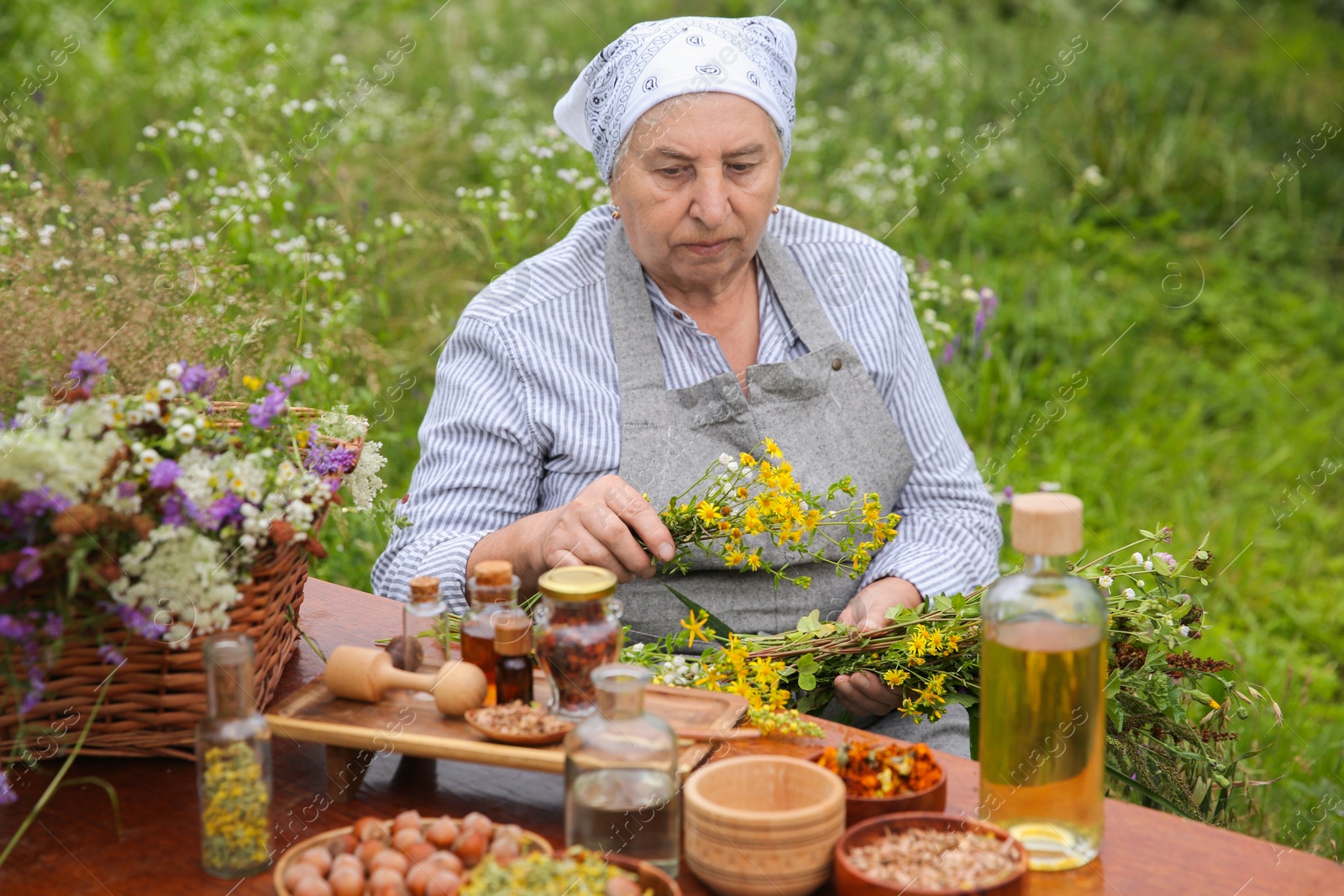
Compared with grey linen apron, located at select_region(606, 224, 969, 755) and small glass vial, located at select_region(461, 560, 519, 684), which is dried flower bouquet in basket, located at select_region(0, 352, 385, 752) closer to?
small glass vial, located at select_region(461, 560, 519, 684)

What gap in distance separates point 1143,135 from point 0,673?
6.01m

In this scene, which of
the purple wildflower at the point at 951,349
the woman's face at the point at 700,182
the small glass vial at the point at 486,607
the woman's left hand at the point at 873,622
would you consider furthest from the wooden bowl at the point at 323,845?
the purple wildflower at the point at 951,349

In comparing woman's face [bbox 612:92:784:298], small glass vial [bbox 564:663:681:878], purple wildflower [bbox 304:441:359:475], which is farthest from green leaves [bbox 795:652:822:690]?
woman's face [bbox 612:92:784:298]

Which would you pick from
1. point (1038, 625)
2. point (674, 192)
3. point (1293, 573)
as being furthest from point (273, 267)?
point (1293, 573)

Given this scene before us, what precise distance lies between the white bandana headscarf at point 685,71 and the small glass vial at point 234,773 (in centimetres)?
126

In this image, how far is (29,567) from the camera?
1.25m

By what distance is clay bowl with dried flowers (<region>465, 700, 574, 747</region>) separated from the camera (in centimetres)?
143

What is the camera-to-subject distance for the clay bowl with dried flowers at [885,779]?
1.35 meters

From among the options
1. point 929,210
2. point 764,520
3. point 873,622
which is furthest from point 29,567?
point 929,210

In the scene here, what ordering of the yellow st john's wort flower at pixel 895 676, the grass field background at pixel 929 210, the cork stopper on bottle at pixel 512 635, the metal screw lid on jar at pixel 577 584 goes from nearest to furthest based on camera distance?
1. the metal screw lid on jar at pixel 577 584
2. the cork stopper on bottle at pixel 512 635
3. the yellow st john's wort flower at pixel 895 676
4. the grass field background at pixel 929 210

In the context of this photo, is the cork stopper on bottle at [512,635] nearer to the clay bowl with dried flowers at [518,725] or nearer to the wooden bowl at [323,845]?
the clay bowl with dried flowers at [518,725]

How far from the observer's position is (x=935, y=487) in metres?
2.45

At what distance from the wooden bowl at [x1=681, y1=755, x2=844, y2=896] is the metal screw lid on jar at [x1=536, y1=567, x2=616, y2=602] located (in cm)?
22

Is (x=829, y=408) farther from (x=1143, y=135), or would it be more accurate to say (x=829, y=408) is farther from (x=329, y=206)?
(x=1143, y=135)
